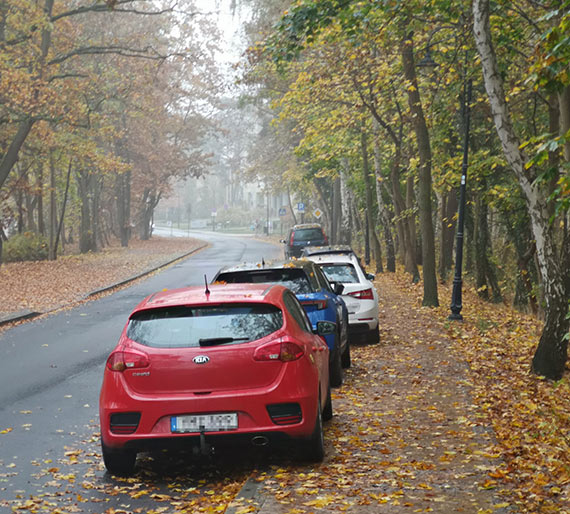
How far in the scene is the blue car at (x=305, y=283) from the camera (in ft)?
34.0

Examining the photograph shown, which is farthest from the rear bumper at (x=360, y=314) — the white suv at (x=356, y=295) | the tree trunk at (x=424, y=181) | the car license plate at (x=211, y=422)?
the car license plate at (x=211, y=422)

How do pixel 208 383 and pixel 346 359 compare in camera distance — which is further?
pixel 346 359

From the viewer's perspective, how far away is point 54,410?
9578 mm

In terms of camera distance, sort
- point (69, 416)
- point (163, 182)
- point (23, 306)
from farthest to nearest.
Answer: point (163, 182) < point (23, 306) < point (69, 416)

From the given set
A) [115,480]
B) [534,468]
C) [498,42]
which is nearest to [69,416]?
[115,480]

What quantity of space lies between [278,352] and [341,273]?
8.34 m

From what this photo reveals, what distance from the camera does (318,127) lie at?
29359mm

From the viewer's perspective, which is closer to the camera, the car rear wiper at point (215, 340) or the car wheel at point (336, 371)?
the car rear wiper at point (215, 340)

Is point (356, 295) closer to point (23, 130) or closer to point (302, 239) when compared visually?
point (23, 130)

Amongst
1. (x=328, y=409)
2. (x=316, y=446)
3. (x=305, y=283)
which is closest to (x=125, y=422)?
(x=316, y=446)

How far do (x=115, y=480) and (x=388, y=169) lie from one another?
29670 millimetres

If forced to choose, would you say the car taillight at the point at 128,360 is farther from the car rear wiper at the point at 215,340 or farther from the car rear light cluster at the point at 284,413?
the car rear light cluster at the point at 284,413

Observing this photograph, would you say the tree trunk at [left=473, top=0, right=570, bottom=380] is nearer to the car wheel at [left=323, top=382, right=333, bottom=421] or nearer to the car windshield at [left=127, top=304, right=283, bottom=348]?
the car wheel at [left=323, top=382, right=333, bottom=421]

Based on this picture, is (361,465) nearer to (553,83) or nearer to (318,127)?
(553,83)
